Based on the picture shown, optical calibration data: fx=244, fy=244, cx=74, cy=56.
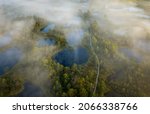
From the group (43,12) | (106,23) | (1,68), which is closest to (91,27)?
(106,23)

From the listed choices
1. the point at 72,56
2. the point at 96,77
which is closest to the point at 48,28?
the point at 72,56

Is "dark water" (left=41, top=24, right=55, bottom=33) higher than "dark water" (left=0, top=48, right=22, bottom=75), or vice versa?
"dark water" (left=41, top=24, right=55, bottom=33)

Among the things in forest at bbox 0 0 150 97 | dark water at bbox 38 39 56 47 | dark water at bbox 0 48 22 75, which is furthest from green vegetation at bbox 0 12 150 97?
dark water at bbox 0 48 22 75

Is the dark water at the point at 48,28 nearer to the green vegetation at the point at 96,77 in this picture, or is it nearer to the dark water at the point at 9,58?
the green vegetation at the point at 96,77

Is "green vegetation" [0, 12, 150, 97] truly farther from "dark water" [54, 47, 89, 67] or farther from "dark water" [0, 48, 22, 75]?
"dark water" [0, 48, 22, 75]

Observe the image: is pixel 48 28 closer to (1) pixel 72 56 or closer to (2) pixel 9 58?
(1) pixel 72 56

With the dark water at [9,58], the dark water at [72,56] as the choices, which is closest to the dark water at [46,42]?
the dark water at [72,56]

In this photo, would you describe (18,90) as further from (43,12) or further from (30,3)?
(30,3)
